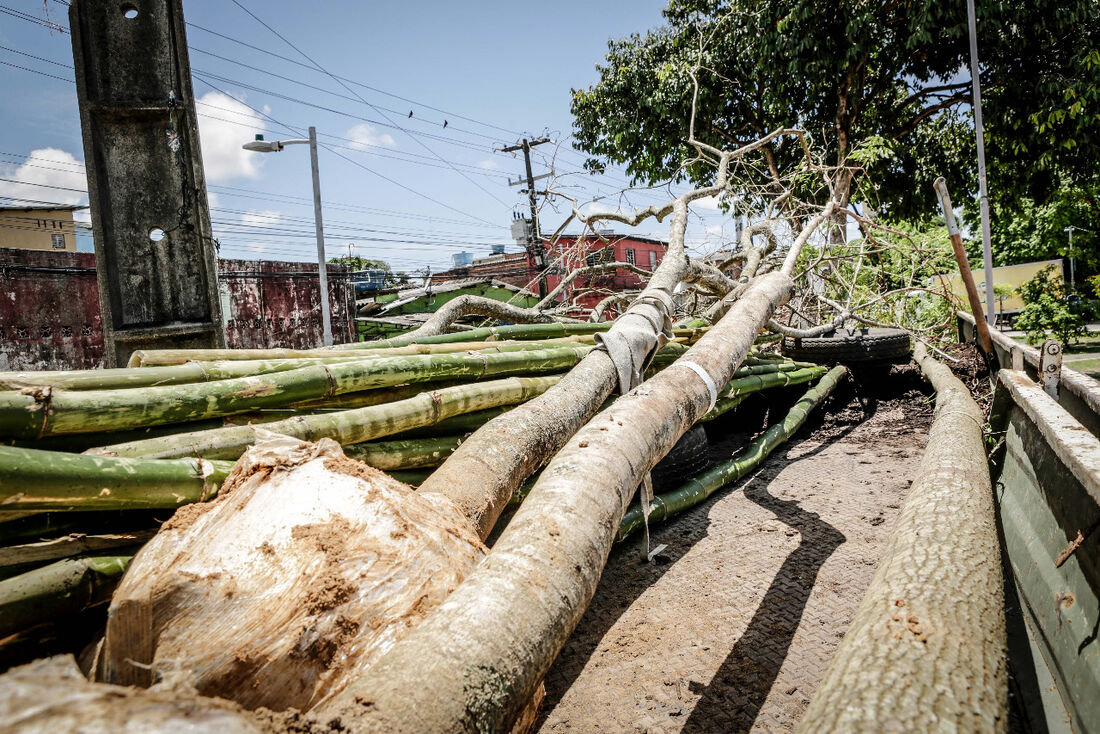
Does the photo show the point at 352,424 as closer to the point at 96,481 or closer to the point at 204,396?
the point at 204,396

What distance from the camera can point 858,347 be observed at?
7.52 meters

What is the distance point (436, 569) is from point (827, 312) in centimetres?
981

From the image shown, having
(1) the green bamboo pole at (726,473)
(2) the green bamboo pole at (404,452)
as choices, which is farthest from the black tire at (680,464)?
(2) the green bamboo pole at (404,452)

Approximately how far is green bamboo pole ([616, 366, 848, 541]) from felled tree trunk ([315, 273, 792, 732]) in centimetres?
137

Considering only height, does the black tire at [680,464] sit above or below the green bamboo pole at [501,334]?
below

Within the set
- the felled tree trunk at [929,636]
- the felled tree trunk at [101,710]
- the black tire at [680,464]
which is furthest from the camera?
the black tire at [680,464]

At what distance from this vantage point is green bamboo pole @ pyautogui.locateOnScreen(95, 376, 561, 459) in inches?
85.4

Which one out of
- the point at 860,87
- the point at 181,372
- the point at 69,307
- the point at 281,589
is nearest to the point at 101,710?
the point at 281,589

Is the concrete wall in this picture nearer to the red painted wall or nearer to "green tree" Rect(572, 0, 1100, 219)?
the red painted wall

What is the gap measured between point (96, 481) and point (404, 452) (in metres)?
1.38

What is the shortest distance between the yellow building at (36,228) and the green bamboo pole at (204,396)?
26.8m

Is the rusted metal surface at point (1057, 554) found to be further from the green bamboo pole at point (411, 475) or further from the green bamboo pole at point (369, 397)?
the green bamboo pole at point (369, 397)

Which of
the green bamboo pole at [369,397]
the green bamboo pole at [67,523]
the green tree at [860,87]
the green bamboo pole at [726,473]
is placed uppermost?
the green tree at [860,87]

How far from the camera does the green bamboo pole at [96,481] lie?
1562 millimetres
